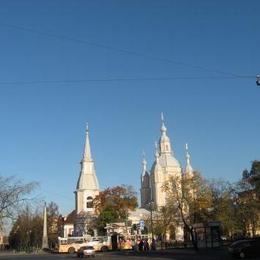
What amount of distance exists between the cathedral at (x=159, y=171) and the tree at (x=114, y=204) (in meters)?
32.0

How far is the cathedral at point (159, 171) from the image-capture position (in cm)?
14488

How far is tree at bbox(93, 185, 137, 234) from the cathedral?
105 ft

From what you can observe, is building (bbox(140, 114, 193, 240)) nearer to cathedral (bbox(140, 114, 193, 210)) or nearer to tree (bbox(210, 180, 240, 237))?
cathedral (bbox(140, 114, 193, 210))

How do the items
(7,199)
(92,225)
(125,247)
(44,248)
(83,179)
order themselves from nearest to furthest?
(7,199) → (125,247) → (44,248) → (92,225) → (83,179)

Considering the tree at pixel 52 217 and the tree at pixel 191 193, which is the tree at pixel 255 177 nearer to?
the tree at pixel 191 193

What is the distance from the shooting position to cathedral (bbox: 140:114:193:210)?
145 m

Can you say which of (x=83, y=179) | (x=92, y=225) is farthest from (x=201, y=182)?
(x=83, y=179)

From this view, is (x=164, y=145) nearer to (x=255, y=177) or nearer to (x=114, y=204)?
(x=114, y=204)

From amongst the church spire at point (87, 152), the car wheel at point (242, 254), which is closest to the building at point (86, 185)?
the church spire at point (87, 152)

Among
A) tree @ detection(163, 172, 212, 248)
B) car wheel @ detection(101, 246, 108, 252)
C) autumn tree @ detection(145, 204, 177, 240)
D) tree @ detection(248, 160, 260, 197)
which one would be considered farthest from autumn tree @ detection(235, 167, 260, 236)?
car wheel @ detection(101, 246, 108, 252)

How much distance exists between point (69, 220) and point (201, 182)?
9203cm

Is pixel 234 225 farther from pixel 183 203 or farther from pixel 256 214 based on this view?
pixel 183 203

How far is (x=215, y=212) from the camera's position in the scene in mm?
78562

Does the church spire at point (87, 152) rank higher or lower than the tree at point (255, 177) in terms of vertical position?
higher
